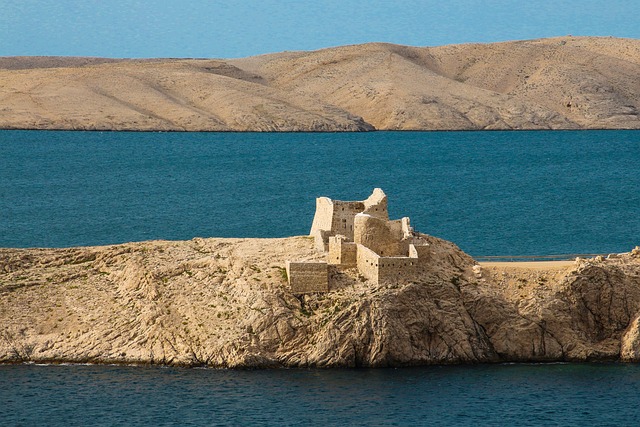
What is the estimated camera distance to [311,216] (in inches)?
3588

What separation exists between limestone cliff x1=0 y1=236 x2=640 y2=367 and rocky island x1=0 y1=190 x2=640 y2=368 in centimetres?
5

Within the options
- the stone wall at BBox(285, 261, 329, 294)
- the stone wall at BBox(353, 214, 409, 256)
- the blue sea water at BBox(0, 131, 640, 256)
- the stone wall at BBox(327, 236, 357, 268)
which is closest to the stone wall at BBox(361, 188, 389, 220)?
the stone wall at BBox(353, 214, 409, 256)

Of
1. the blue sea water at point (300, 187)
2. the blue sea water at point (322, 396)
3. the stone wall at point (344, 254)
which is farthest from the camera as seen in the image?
the blue sea water at point (300, 187)

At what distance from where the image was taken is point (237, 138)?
18188cm

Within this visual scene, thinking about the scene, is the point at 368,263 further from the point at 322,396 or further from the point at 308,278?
the point at 322,396

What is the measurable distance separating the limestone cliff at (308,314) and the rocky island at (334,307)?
1.9 inches

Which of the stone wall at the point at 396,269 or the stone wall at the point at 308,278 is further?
the stone wall at the point at 308,278

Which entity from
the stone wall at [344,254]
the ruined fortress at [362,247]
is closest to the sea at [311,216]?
the ruined fortress at [362,247]

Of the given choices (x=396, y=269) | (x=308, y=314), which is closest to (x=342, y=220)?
(x=396, y=269)

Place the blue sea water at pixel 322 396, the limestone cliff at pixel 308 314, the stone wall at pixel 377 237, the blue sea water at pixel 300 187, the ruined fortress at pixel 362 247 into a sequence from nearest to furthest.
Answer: the blue sea water at pixel 322 396
the limestone cliff at pixel 308 314
the ruined fortress at pixel 362 247
the stone wall at pixel 377 237
the blue sea water at pixel 300 187

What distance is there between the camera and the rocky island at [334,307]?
50188 mm

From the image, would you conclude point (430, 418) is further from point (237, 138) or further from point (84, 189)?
point (237, 138)

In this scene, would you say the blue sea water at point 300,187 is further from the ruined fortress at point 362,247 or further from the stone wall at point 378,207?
the ruined fortress at point 362,247

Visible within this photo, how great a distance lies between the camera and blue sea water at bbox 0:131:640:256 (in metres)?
83.4
